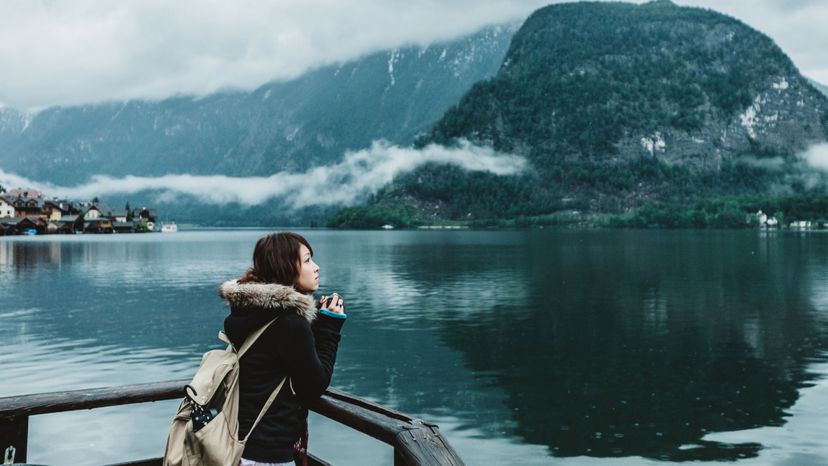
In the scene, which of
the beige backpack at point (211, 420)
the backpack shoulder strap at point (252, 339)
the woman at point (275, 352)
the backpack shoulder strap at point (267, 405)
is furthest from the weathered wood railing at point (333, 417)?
the backpack shoulder strap at point (252, 339)

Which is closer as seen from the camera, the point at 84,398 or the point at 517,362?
the point at 84,398

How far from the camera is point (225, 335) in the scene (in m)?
5.66

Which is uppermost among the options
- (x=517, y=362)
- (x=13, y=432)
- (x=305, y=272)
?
(x=305, y=272)

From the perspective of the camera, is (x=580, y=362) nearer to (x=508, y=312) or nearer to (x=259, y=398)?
(x=508, y=312)

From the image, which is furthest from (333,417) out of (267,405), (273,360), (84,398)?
(84,398)

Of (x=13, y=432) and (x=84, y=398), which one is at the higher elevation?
(x=84, y=398)

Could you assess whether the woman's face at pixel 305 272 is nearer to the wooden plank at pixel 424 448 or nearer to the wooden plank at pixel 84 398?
the wooden plank at pixel 424 448

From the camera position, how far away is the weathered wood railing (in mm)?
4898

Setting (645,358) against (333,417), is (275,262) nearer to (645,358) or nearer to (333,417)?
(333,417)

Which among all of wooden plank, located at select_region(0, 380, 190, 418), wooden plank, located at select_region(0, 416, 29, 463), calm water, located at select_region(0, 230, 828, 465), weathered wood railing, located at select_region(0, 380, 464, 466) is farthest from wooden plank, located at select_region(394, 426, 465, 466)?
calm water, located at select_region(0, 230, 828, 465)

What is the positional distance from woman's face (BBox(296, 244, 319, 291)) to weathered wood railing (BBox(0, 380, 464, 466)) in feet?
3.29

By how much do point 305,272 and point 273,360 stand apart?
28.9 inches

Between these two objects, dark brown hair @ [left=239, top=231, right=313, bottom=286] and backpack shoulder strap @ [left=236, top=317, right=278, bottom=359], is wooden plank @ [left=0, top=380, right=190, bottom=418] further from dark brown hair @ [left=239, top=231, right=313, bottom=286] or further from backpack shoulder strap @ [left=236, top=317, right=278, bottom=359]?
dark brown hair @ [left=239, top=231, right=313, bottom=286]

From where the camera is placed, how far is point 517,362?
2836 cm
